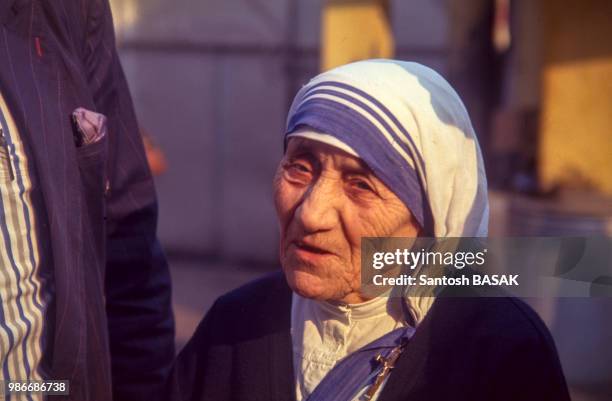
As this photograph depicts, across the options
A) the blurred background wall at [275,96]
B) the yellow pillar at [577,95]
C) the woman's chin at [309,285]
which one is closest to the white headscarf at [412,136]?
the woman's chin at [309,285]

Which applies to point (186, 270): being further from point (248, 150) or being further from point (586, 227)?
point (586, 227)

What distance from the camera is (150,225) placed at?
6.01 feet

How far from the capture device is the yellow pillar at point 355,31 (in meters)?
4.36

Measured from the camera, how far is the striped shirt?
1393 mm

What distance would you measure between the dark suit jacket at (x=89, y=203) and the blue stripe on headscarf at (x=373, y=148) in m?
0.41

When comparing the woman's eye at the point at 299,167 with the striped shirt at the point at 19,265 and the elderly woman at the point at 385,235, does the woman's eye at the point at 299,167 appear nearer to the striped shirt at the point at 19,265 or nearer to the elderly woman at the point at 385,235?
the elderly woman at the point at 385,235

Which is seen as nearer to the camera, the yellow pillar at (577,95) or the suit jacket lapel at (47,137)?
the suit jacket lapel at (47,137)

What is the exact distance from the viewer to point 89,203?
1625 millimetres

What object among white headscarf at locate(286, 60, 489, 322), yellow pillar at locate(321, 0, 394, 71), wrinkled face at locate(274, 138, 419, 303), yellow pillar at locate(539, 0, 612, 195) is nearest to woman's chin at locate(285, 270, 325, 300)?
wrinkled face at locate(274, 138, 419, 303)

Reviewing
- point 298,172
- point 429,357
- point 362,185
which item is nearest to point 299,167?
point 298,172

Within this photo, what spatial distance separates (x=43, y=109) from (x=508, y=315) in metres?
0.80

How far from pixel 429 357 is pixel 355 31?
3.13 meters

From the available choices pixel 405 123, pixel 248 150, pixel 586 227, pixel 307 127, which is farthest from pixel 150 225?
pixel 248 150

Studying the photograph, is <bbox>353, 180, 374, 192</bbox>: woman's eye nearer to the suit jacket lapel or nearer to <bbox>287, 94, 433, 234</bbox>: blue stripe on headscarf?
<bbox>287, 94, 433, 234</bbox>: blue stripe on headscarf
